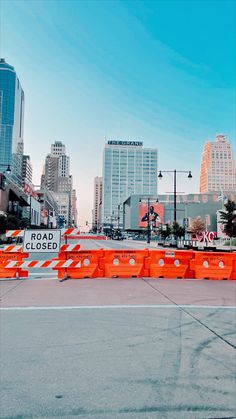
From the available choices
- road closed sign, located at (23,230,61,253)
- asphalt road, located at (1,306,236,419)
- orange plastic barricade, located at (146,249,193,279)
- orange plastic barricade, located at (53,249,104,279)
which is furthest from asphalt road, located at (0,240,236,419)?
orange plastic barricade, located at (146,249,193,279)

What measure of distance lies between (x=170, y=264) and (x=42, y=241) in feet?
17.1

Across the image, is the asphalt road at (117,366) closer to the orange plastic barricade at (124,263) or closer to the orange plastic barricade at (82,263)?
the orange plastic barricade at (82,263)

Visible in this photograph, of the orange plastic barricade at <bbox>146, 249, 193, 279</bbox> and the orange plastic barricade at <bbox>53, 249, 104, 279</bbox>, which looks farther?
the orange plastic barricade at <bbox>146, 249, 193, 279</bbox>

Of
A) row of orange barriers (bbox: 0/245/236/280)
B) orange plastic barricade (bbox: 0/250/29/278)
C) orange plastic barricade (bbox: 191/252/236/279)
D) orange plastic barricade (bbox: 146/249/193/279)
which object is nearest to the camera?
orange plastic barricade (bbox: 0/250/29/278)

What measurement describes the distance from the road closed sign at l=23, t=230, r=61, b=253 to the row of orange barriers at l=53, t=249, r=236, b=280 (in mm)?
1260

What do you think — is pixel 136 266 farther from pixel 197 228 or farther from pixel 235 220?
pixel 197 228

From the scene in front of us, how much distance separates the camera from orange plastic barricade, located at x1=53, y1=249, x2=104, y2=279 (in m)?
12.6

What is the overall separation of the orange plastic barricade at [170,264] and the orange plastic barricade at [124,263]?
33cm

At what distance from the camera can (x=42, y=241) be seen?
39.1ft

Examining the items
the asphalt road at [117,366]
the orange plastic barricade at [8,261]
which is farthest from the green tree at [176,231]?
the asphalt road at [117,366]

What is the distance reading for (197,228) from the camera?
88.6m

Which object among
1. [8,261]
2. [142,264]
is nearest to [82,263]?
[142,264]

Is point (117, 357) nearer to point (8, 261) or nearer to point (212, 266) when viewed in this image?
point (8, 261)

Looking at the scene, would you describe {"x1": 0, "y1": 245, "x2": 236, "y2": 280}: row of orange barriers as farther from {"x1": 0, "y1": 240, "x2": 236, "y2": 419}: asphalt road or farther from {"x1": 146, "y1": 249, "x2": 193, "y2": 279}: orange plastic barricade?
{"x1": 0, "y1": 240, "x2": 236, "y2": 419}: asphalt road
